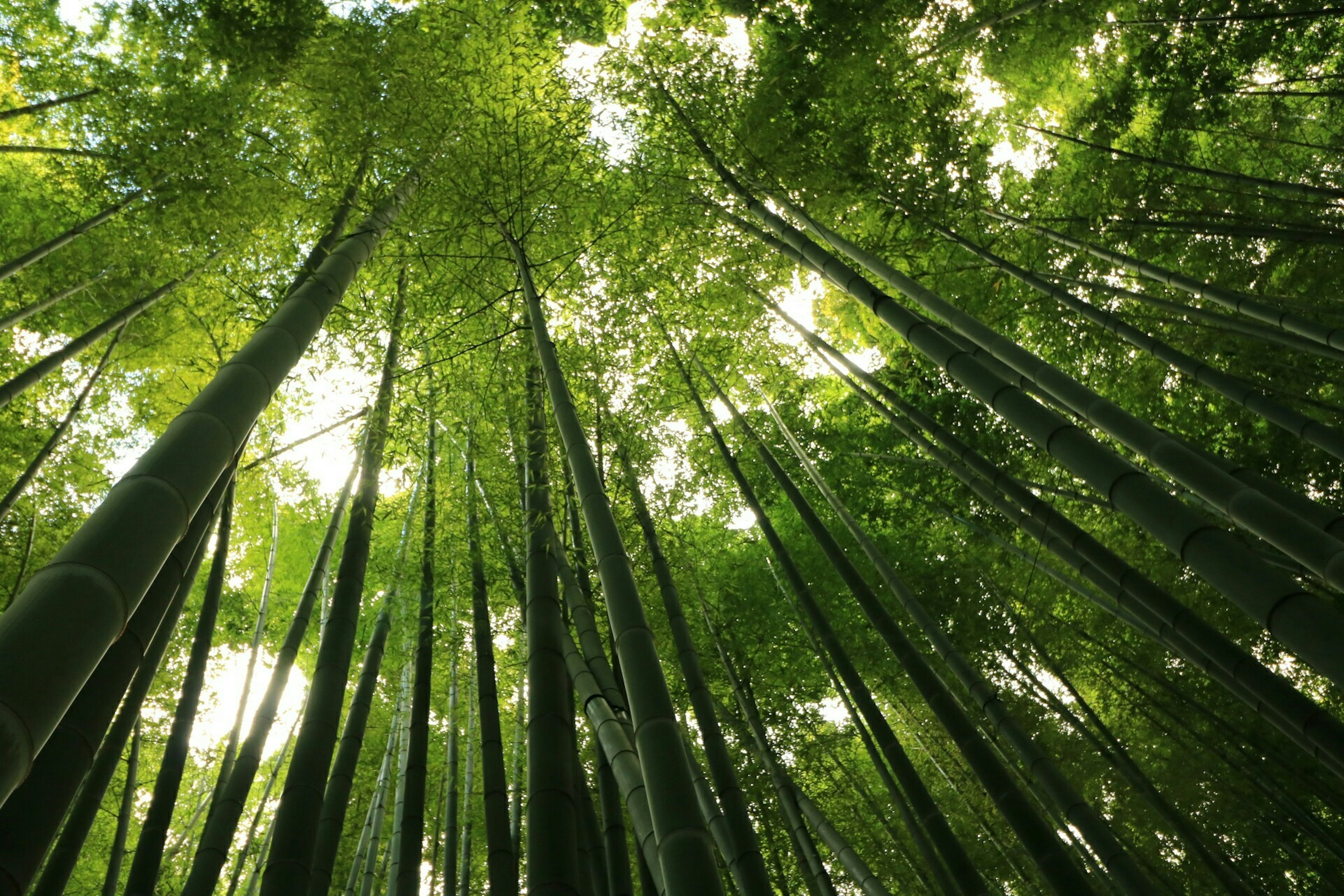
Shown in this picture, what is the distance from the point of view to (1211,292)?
3.92 metres

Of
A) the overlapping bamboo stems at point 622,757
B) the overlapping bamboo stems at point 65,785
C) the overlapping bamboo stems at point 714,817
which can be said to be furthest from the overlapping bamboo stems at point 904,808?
the overlapping bamboo stems at point 65,785

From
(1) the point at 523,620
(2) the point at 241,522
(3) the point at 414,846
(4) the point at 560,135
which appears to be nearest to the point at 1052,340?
(4) the point at 560,135

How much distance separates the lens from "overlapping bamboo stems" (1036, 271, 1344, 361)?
11.4 ft

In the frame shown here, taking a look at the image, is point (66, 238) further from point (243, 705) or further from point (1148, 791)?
point (1148, 791)

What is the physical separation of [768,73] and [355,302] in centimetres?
303

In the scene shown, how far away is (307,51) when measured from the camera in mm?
4344

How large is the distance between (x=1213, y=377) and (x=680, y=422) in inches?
170

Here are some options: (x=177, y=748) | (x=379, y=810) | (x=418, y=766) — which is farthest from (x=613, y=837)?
(x=379, y=810)

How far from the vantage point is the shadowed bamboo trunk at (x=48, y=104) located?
4.32 meters

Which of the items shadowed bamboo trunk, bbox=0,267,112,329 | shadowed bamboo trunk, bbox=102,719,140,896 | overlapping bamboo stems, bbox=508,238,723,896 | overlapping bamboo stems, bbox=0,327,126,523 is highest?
shadowed bamboo trunk, bbox=0,267,112,329

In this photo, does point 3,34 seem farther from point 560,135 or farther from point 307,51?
point 560,135

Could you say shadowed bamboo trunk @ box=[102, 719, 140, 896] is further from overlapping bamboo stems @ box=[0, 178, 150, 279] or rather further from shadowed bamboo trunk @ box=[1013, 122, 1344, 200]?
shadowed bamboo trunk @ box=[1013, 122, 1344, 200]

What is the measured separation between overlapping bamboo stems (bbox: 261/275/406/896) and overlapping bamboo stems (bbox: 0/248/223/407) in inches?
74.2

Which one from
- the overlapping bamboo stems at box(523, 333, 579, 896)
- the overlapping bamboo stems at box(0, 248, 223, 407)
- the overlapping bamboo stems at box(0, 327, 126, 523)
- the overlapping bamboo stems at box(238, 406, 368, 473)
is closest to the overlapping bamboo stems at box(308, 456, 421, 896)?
the overlapping bamboo stems at box(238, 406, 368, 473)
